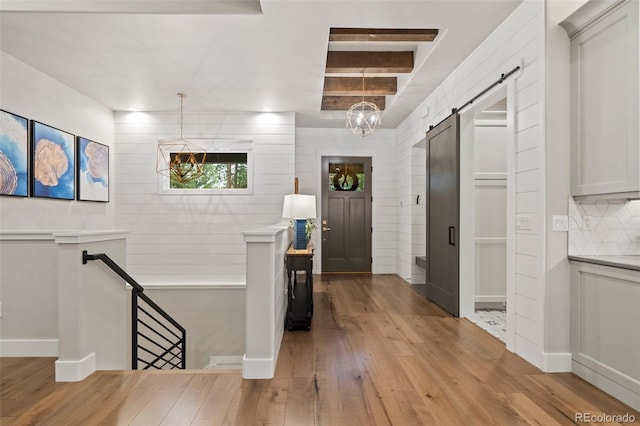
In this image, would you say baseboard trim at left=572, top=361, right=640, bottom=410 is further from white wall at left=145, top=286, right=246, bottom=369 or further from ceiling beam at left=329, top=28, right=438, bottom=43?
white wall at left=145, top=286, right=246, bottom=369

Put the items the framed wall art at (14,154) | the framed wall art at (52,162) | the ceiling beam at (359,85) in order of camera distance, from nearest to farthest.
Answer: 1. the framed wall art at (14,154)
2. the framed wall art at (52,162)
3. the ceiling beam at (359,85)

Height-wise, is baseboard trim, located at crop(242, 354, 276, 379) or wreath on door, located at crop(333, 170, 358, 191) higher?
wreath on door, located at crop(333, 170, 358, 191)

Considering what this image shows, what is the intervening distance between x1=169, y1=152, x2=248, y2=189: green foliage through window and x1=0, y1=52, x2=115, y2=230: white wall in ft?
5.26

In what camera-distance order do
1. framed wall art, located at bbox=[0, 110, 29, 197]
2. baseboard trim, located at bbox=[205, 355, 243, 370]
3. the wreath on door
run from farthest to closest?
the wreath on door, baseboard trim, located at bbox=[205, 355, 243, 370], framed wall art, located at bbox=[0, 110, 29, 197]

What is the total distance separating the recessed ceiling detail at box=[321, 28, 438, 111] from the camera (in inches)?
146

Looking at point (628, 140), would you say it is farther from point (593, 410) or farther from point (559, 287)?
point (593, 410)

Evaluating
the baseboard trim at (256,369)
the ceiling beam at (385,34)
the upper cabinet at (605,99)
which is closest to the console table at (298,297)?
the baseboard trim at (256,369)

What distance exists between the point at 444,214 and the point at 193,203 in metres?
3.95

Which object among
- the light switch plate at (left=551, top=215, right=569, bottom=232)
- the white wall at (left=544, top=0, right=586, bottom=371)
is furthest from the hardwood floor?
the light switch plate at (left=551, top=215, right=569, bottom=232)

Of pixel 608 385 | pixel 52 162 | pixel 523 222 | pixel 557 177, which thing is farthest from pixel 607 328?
pixel 52 162

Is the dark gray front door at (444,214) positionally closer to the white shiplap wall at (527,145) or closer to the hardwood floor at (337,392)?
the white shiplap wall at (527,145)

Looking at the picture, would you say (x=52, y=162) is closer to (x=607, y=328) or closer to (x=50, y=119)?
(x=50, y=119)

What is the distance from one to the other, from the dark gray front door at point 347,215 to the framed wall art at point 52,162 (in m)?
4.19

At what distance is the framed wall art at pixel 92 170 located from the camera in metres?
5.07
